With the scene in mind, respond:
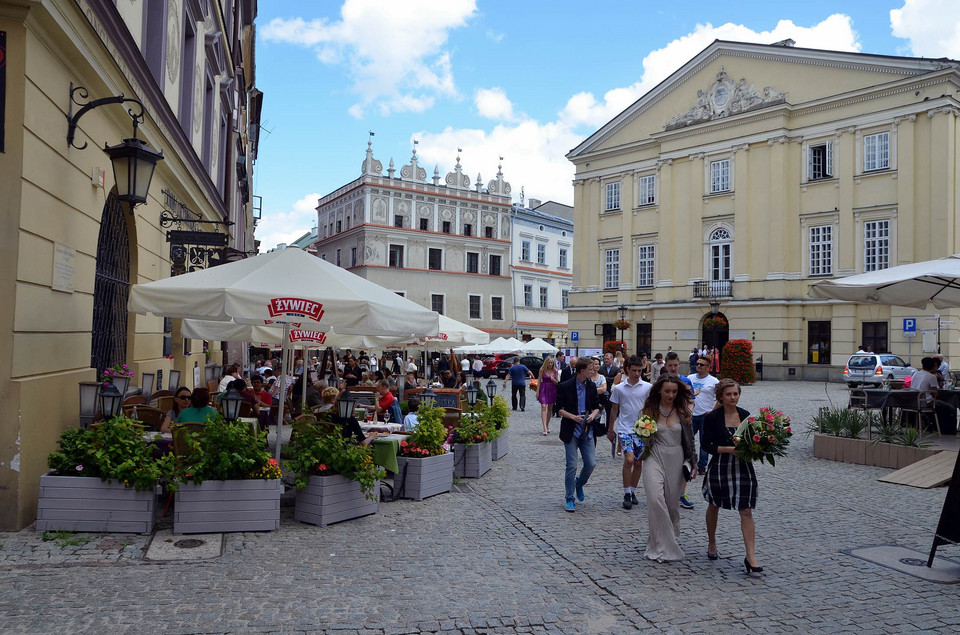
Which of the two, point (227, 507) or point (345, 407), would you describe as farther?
point (345, 407)

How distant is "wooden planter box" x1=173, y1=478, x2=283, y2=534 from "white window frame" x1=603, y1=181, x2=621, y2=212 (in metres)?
40.7

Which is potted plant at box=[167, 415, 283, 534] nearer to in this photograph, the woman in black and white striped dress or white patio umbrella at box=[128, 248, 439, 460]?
white patio umbrella at box=[128, 248, 439, 460]

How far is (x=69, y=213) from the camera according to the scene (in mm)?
7867

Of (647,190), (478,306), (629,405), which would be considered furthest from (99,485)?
(478,306)

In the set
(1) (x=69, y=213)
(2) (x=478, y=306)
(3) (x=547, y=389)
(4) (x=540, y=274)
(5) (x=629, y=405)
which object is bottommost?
(3) (x=547, y=389)

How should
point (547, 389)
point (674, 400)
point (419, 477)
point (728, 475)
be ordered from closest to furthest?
point (728, 475), point (674, 400), point (419, 477), point (547, 389)

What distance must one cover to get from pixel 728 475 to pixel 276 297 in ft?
15.2

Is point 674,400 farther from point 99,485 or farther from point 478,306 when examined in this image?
point 478,306

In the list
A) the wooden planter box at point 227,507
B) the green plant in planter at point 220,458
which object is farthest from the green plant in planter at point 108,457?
the wooden planter box at point 227,507

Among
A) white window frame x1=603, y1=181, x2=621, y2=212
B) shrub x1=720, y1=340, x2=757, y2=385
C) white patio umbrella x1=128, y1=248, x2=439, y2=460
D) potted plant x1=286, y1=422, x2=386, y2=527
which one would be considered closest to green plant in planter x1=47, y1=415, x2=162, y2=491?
white patio umbrella x1=128, y1=248, x2=439, y2=460

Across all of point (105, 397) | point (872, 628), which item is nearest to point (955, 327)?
point (872, 628)

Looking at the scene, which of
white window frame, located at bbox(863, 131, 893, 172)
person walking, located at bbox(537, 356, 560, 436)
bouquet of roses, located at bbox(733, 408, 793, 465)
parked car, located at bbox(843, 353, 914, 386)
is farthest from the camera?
white window frame, located at bbox(863, 131, 893, 172)

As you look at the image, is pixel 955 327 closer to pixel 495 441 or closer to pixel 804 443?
pixel 804 443

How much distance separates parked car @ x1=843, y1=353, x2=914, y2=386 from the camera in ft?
96.3
